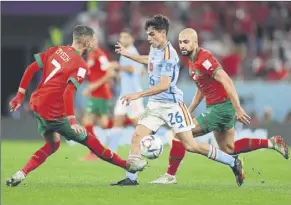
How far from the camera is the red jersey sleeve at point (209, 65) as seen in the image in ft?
35.6

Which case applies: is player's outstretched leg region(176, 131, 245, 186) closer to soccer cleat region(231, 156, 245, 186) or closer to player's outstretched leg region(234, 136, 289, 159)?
soccer cleat region(231, 156, 245, 186)

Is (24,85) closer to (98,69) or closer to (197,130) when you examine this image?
(197,130)

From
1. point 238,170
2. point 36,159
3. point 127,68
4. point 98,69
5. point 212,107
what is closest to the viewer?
point 36,159

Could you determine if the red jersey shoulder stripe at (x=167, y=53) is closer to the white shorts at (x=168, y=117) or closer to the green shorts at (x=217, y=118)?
the white shorts at (x=168, y=117)

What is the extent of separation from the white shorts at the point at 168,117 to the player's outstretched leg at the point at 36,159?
1.04 meters

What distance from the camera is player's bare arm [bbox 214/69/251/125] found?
10.5 m

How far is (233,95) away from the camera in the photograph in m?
10.6

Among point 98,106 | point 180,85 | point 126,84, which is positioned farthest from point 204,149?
point 180,85

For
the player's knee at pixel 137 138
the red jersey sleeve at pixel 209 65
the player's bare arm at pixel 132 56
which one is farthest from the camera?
the player's bare arm at pixel 132 56

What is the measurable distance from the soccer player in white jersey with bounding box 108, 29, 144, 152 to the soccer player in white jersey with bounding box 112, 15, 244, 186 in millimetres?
3771

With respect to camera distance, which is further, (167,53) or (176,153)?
(176,153)

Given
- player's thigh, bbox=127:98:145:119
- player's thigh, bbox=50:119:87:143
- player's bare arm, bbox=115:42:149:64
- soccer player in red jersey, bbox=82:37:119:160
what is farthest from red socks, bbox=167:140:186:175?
player's thigh, bbox=127:98:145:119

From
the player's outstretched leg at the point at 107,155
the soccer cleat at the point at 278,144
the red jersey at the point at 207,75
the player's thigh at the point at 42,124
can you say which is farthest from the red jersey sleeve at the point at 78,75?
the soccer cleat at the point at 278,144

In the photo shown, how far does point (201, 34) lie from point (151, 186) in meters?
12.7
